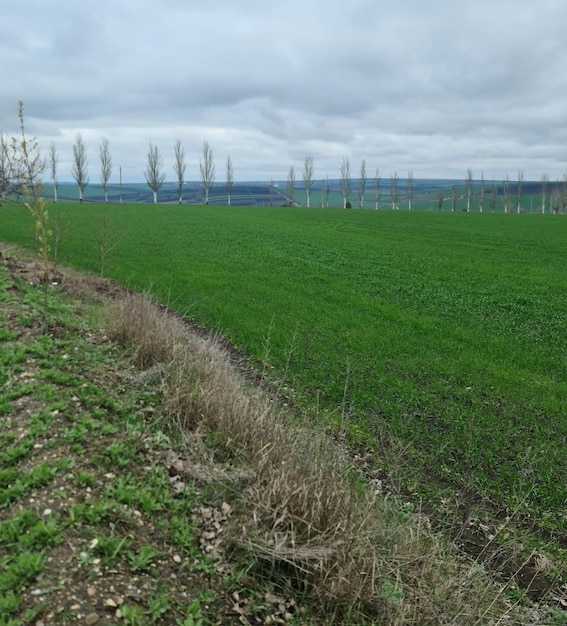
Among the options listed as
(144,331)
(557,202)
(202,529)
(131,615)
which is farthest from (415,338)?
(557,202)

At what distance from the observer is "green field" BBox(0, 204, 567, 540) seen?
Answer: 7.30 m

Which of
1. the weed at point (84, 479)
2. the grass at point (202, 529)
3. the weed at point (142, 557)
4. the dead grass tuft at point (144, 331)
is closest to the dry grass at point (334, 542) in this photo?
the grass at point (202, 529)

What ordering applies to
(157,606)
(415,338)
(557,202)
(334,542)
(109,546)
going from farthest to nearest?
(557,202) → (415,338) → (334,542) → (109,546) → (157,606)

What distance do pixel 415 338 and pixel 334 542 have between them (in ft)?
27.4

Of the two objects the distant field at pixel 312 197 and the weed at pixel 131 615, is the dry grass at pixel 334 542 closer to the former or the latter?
the weed at pixel 131 615

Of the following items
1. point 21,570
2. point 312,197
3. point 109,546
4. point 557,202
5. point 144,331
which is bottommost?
point 109,546

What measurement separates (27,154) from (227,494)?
6.18 m

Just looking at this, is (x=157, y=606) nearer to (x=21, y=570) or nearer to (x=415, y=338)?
(x=21, y=570)

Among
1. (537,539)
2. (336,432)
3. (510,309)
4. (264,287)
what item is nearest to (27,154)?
(336,432)

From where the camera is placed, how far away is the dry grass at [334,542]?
4.10m

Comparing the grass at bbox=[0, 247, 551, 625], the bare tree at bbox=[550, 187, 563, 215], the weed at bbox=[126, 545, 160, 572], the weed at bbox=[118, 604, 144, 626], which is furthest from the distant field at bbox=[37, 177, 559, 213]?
the weed at bbox=[118, 604, 144, 626]

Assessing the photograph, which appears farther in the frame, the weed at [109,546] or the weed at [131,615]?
the weed at [109,546]

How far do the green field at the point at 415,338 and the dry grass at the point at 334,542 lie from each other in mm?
965

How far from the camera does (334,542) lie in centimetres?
427
